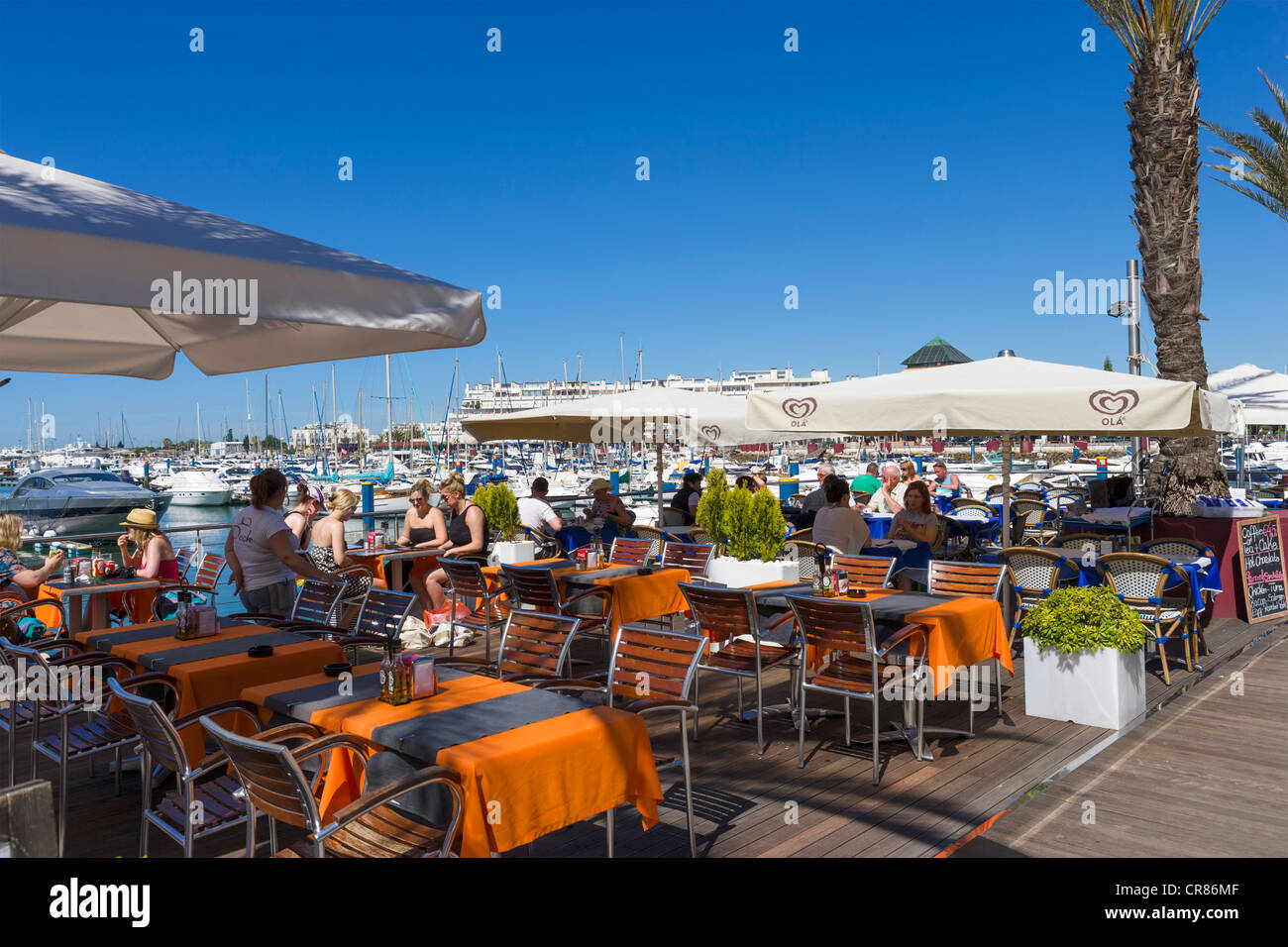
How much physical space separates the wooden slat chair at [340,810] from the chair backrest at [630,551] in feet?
17.5

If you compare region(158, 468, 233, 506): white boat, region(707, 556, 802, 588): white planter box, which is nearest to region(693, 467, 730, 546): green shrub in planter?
region(707, 556, 802, 588): white planter box

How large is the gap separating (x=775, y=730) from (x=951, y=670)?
1136 mm

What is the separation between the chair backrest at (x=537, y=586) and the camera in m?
6.64

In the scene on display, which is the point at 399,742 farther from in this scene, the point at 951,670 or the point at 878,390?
the point at 878,390

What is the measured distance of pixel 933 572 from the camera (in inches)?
240

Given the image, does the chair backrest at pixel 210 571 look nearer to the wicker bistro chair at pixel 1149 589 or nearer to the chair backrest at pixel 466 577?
the chair backrest at pixel 466 577

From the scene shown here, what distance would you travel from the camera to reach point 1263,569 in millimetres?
8438

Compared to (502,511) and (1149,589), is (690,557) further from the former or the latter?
(1149,589)

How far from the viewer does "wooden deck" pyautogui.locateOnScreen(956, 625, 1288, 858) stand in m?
3.76

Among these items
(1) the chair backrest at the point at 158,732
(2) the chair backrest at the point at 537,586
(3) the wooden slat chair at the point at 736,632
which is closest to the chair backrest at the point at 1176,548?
(3) the wooden slat chair at the point at 736,632

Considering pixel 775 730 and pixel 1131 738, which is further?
pixel 775 730

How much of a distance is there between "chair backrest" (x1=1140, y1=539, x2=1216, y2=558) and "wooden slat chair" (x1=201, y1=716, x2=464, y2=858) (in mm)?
6526

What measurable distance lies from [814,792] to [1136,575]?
377cm
